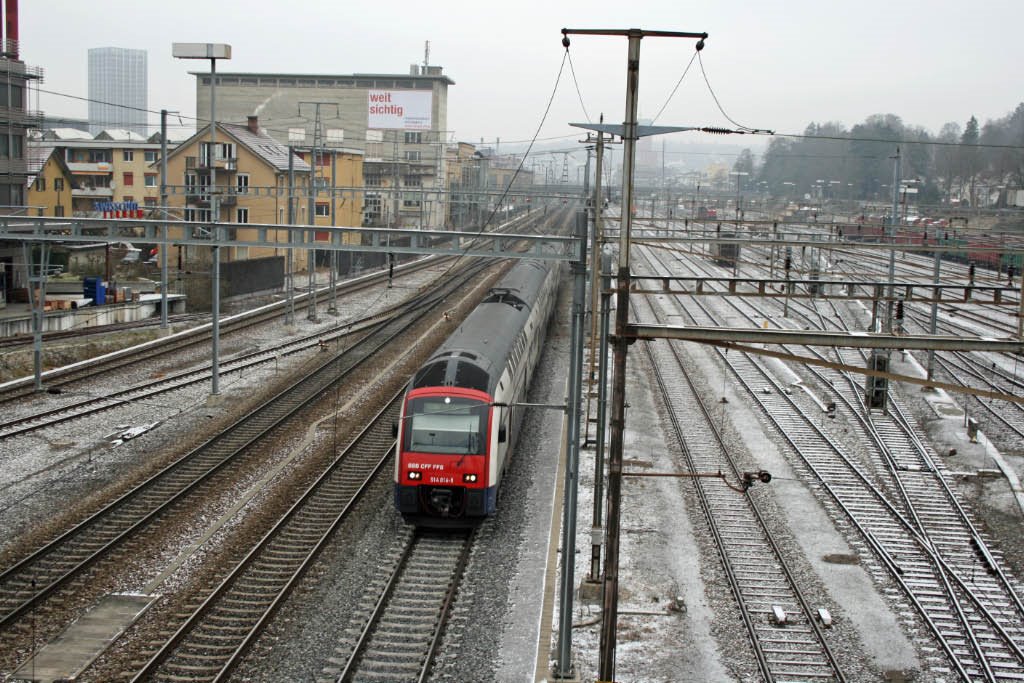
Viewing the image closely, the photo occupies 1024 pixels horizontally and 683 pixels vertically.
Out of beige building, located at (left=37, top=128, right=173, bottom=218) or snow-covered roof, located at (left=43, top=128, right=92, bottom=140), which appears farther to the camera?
snow-covered roof, located at (left=43, top=128, right=92, bottom=140)

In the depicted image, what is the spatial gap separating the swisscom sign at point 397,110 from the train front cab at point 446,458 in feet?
229

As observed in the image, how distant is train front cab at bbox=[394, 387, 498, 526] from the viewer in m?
13.8

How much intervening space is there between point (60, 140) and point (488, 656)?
6363 centimetres

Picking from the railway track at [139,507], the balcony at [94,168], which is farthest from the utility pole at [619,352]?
the balcony at [94,168]

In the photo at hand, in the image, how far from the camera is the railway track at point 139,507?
39.6ft

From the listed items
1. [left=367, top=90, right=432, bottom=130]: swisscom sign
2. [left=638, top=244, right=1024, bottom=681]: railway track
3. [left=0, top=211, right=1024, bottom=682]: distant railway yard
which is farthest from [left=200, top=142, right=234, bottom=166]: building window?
[left=367, top=90, right=432, bottom=130]: swisscom sign

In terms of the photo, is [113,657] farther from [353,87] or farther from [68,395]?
[353,87]

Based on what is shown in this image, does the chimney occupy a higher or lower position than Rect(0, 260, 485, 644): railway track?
higher

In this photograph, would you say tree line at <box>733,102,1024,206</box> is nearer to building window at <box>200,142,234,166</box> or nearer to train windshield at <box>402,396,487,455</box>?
building window at <box>200,142,234,166</box>

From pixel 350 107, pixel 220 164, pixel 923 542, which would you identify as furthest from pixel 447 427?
pixel 350 107

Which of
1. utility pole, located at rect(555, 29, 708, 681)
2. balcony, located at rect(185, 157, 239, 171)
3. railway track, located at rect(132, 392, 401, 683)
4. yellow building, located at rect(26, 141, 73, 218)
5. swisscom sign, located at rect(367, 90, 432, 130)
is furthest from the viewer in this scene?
swisscom sign, located at rect(367, 90, 432, 130)

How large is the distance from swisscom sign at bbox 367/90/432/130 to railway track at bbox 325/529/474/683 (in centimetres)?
7032

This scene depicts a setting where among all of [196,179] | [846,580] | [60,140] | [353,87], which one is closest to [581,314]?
[846,580]

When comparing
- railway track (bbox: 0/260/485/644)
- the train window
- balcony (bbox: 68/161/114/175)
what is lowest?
railway track (bbox: 0/260/485/644)
